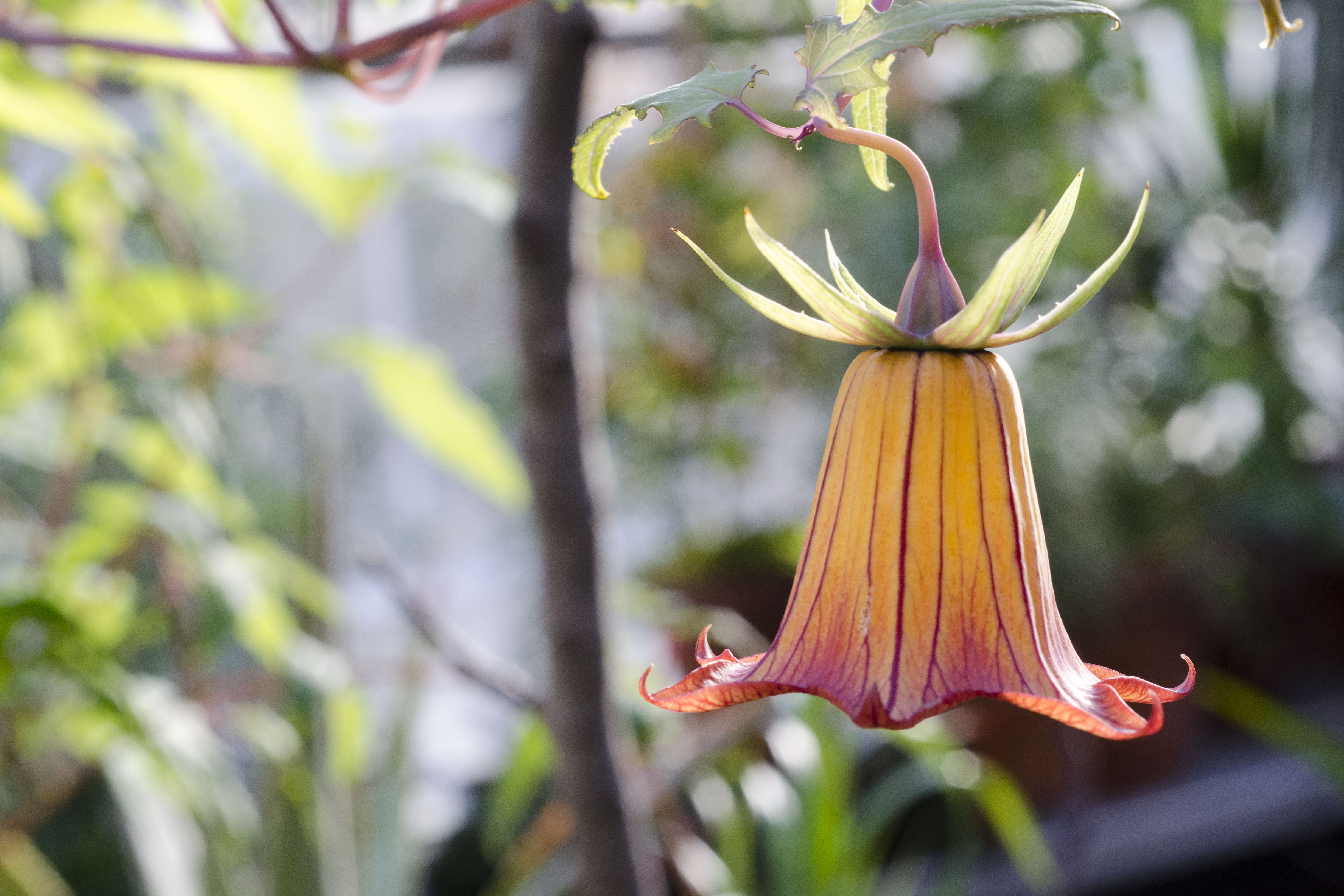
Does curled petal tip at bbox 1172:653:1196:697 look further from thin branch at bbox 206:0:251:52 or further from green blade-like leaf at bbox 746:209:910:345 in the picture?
thin branch at bbox 206:0:251:52

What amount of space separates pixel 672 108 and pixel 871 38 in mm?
25

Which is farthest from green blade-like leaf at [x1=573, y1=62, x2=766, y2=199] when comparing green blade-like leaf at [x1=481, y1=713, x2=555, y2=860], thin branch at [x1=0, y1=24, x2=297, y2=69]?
green blade-like leaf at [x1=481, y1=713, x2=555, y2=860]

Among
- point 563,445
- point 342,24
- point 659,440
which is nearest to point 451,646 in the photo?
point 563,445

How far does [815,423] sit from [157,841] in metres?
0.86

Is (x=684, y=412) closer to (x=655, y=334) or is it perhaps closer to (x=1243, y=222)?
(x=655, y=334)

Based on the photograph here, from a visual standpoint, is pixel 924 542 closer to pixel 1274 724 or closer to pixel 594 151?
pixel 594 151

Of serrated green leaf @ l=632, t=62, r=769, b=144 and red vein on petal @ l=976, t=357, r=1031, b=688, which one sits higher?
serrated green leaf @ l=632, t=62, r=769, b=144

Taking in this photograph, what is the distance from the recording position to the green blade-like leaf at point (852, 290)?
0.48 feet

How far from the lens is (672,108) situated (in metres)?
0.12

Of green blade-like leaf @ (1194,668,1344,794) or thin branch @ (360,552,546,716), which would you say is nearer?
thin branch @ (360,552,546,716)

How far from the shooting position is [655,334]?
1.24 metres

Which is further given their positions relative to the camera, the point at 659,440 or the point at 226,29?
the point at 659,440

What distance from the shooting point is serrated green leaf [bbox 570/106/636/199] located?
0.13 meters

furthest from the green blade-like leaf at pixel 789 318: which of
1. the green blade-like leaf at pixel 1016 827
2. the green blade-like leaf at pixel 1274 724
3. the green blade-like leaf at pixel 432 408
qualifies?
the green blade-like leaf at pixel 1274 724
